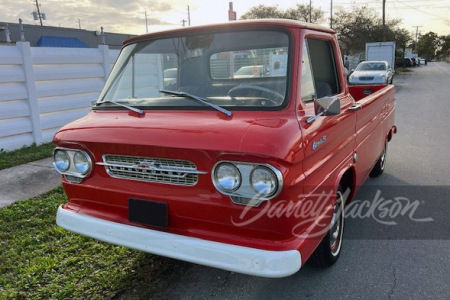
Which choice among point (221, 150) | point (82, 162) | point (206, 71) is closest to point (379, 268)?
point (221, 150)

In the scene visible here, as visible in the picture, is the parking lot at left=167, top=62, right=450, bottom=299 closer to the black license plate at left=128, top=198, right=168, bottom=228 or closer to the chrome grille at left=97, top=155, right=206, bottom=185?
the black license plate at left=128, top=198, right=168, bottom=228

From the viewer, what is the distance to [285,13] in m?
46.8

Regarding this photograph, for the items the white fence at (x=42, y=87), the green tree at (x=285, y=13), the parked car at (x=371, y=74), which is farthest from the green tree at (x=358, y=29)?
the white fence at (x=42, y=87)

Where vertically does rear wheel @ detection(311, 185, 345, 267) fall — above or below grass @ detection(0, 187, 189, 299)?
above

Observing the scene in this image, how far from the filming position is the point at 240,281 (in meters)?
3.15

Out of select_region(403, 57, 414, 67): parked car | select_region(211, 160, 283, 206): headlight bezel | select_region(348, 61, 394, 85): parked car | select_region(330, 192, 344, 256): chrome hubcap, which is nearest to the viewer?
select_region(211, 160, 283, 206): headlight bezel

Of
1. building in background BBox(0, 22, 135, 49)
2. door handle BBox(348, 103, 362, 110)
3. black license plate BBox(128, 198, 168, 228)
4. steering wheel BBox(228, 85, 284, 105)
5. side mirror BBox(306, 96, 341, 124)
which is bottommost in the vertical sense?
black license plate BBox(128, 198, 168, 228)

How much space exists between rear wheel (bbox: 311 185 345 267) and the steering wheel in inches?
41.1

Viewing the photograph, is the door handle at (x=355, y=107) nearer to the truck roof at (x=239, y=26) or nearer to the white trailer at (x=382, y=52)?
the truck roof at (x=239, y=26)

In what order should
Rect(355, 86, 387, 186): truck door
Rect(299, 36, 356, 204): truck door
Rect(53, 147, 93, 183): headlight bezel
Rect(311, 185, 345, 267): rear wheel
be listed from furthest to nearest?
Rect(355, 86, 387, 186): truck door, Rect(311, 185, 345, 267): rear wheel, Rect(53, 147, 93, 183): headlight bezel, Rect(299, 36, 356, 204): truck door

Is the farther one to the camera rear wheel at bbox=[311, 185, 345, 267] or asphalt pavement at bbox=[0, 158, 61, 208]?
asphalt pavement at bbox=[0, 158, 61, 208]

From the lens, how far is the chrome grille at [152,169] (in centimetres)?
247

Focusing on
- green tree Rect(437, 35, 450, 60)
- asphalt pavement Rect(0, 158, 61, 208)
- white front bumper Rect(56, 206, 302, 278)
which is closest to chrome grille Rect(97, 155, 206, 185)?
white front bumper Rect(56, 206, 302, 278)

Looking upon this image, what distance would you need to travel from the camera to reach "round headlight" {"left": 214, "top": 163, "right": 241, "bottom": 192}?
2.31 m
